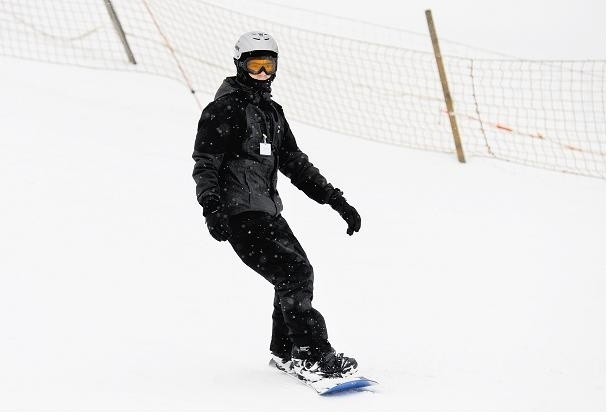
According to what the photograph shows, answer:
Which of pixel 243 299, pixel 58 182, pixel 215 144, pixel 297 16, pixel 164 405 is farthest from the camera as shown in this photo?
pixel 297 16

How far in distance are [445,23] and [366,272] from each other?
11.3m

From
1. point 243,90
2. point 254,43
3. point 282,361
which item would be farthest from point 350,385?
point 254,43

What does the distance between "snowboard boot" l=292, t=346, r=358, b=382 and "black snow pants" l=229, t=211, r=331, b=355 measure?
3cm

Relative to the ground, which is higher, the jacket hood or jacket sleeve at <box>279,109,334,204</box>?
the jacket hood

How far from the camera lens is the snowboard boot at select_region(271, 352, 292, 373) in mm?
5246

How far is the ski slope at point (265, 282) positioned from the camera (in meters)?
4.95

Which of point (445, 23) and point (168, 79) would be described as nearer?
point (168, 79)

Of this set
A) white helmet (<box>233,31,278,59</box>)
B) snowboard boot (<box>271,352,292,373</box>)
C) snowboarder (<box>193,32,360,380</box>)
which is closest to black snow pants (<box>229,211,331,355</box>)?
snowboarder (<box>193,32,360,380</box>)

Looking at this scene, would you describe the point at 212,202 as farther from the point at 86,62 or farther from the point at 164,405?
the point at 86,62

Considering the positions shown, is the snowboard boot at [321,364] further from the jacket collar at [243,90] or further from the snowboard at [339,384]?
the jacket collar at [243,90]

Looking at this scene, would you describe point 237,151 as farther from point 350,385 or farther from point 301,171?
point 350,385

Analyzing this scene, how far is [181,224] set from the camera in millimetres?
7633

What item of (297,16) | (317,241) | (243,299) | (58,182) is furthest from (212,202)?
(297,16)

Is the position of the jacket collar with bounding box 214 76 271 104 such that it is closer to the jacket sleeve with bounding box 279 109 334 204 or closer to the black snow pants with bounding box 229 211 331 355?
the jacket sleeve with bounding box 279 109 334 204
